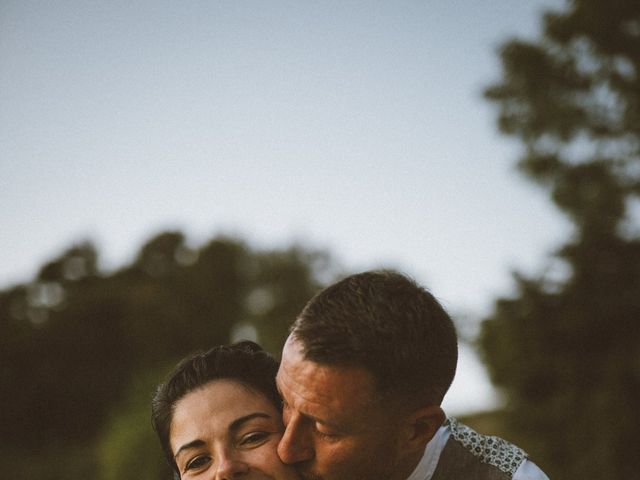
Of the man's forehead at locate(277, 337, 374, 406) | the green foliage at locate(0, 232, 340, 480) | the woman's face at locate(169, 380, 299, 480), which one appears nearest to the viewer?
the man's forehead at locate(277, 337, 374, 406)

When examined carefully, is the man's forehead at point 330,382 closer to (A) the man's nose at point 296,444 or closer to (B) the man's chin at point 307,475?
(A) the man's nose at point 296,444

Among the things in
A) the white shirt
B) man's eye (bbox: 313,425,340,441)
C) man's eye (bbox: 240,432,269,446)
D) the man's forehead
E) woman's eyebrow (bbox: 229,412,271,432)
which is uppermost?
the man's forehead

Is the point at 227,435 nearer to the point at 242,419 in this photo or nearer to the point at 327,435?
the point at 242,419

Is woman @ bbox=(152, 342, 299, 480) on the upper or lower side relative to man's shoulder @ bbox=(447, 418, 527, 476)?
upper

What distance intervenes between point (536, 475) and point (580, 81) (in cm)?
965

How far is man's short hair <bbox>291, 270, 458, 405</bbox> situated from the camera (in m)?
2.72

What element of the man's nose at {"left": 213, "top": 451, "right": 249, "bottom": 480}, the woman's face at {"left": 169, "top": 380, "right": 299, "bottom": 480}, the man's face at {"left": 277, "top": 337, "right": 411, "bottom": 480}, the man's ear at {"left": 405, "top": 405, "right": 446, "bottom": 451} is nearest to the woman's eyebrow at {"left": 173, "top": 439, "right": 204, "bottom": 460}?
the woman's face at {"left": 169, "top": 380, "right": 299, "bottom": 480}

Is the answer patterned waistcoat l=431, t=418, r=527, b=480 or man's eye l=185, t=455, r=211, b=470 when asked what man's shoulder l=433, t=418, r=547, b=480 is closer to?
patterned waistcoat l=431, t=418, r=527, b=480

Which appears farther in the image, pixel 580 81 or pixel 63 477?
pixel 63 477

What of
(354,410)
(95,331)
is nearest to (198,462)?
(354,410)

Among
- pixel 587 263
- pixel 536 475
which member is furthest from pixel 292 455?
pixel 587 263

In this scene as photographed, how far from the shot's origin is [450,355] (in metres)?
2.96

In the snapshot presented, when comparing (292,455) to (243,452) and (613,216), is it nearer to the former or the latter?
(243,452)

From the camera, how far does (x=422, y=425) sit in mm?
2939
